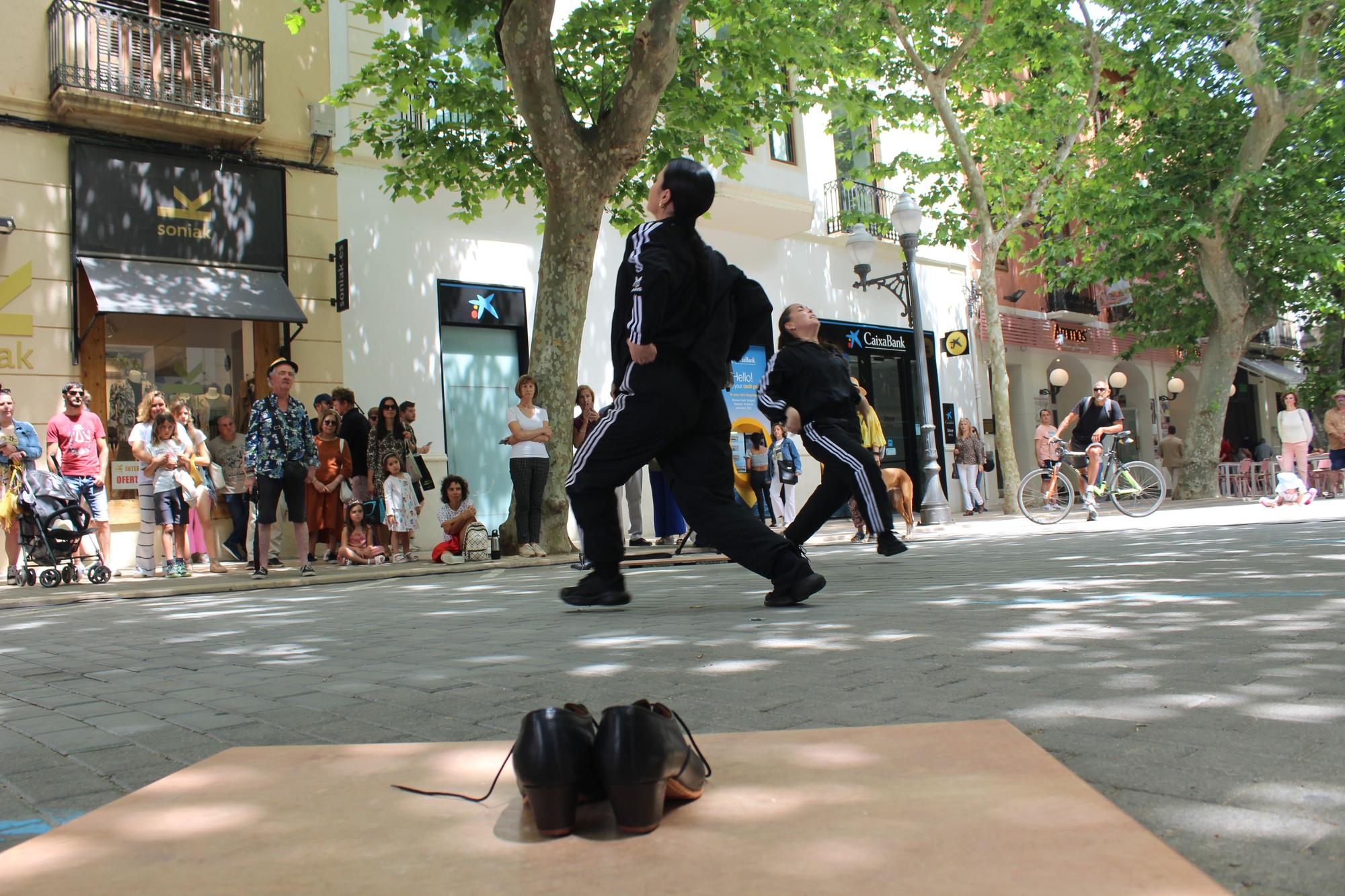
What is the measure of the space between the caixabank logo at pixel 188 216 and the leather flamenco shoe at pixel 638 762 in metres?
13.9

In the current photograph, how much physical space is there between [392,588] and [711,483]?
4093 mm

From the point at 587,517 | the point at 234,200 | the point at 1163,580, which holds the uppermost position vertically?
the point at 234,200

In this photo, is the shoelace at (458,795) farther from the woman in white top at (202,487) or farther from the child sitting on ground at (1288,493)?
the child sitting on ground at (1288,493)

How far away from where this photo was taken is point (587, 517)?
538 centimetres

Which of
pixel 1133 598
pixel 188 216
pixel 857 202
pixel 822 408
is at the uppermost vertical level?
pixel 857 202

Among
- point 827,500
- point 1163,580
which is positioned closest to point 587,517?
point 827,500

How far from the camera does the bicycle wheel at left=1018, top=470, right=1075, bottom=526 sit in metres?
14.0

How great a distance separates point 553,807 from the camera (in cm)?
160

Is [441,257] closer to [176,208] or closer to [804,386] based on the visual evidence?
[176,208]

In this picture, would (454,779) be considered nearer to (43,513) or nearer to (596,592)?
(596,592)

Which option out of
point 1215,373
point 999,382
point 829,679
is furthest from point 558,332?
point 1215,373

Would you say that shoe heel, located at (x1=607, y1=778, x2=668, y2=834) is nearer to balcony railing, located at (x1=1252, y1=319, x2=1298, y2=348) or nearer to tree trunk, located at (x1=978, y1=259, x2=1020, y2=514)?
tree trunk, located at (x1=978, y1=259, x2=1020, y2=514)

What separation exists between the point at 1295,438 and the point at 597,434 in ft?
57.6

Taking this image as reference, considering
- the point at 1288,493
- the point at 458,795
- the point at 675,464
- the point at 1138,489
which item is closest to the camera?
the point at 458,795
